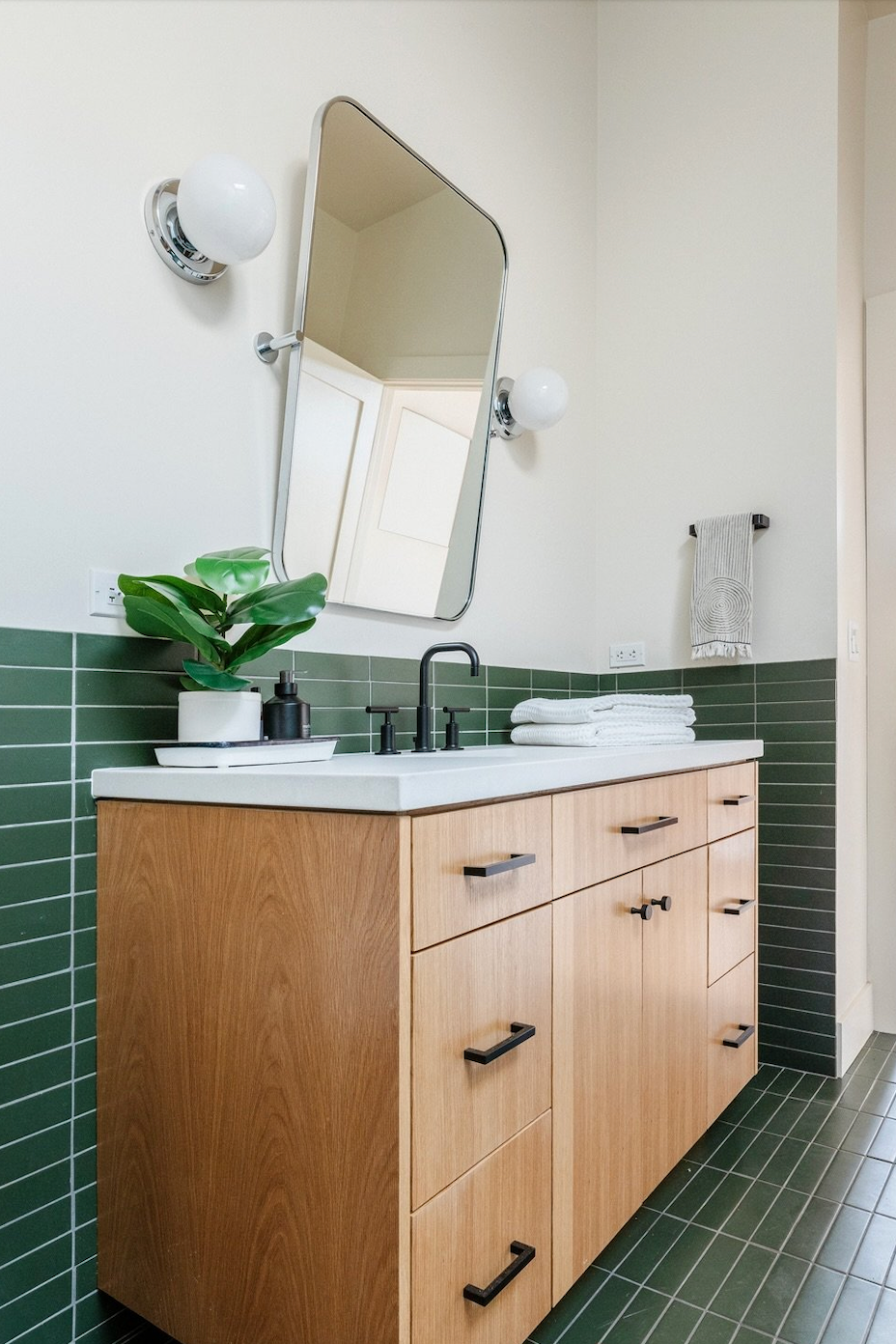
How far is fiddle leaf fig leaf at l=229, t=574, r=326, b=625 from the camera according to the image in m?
1.21

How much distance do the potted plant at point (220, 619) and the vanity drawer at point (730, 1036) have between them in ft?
3.74

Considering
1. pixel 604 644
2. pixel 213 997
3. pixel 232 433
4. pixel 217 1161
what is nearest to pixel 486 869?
pixel 213 997

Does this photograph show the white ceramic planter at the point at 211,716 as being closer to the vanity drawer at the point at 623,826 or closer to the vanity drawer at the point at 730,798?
the vanity drawer at the point at 623,826

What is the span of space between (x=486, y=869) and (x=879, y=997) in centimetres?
203

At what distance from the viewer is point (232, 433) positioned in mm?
1502

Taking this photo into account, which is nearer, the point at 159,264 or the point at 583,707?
the point at 159,264

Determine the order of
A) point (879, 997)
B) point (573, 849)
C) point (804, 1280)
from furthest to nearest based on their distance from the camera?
1. point (879, 997)
2. point (804, 1280)
3. point (573, 849)

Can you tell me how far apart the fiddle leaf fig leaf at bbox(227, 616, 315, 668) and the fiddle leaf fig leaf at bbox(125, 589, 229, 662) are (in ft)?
0.11

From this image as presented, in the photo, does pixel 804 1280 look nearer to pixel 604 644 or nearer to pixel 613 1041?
pixel 613 1041

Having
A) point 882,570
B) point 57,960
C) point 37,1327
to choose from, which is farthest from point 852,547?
point 37,1327

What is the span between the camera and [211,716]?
1260 millimetres

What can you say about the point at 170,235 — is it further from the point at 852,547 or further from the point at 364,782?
the point at 852,547

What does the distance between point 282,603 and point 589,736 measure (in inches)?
33.5

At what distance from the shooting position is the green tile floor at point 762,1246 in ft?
4.28
